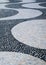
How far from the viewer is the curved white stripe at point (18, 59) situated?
2838 mm

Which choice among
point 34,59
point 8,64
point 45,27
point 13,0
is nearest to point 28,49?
point 34,59

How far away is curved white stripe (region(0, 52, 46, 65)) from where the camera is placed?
2838 millimetres

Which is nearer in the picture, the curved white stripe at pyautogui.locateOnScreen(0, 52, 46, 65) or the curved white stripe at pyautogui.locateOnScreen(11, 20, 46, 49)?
the curved white stripe at pyautogui.locateOnScreen(0, 52, 46, 65)

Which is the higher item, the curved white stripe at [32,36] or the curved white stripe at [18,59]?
the curved white stripe at [18,59]

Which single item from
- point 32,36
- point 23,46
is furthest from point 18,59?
point 32,36

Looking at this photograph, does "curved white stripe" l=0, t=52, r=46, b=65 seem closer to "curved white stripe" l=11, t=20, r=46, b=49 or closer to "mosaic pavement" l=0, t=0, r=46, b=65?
"mosaic pavement" l=0, t=0, r=46, b=65

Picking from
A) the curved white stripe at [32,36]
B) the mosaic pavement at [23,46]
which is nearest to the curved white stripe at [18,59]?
the mosaic pavement at [23,46]

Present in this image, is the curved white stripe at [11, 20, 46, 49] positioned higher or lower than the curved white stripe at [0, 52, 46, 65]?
lower

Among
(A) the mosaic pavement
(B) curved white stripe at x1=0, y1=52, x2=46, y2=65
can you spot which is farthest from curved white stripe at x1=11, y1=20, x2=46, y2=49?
(B) curved white stripe at x1=0, y1=52, x2=46, y2=65

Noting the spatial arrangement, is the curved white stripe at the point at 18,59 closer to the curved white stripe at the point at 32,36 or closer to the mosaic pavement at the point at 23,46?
the mosaic pavement at the point at 23,46

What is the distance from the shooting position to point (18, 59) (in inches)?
117

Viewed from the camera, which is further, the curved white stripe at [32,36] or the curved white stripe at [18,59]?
the curved white stripe at [32,36]

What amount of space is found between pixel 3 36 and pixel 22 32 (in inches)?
23.7

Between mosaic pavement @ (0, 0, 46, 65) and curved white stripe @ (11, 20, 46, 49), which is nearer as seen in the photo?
mosaic pavement @ (0, 0, 46, 65)
